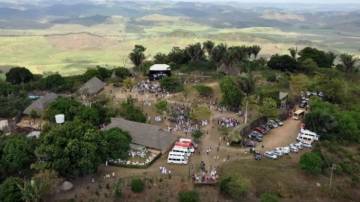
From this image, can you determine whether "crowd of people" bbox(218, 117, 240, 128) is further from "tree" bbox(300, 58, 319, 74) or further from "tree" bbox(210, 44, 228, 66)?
"tree" bbox(300, 58, 319, 74)

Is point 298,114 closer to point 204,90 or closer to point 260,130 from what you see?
point 260,130

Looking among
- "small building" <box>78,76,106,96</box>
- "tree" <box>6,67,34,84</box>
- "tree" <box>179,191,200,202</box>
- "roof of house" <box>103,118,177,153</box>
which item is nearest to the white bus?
"roof of house" <box>103,118,177,153</box>

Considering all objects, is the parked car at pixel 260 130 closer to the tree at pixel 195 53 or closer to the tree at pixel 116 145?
the tree at pixel 116 145

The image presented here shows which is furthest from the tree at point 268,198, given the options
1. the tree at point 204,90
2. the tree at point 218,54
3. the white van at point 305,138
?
the tree at point 218,54

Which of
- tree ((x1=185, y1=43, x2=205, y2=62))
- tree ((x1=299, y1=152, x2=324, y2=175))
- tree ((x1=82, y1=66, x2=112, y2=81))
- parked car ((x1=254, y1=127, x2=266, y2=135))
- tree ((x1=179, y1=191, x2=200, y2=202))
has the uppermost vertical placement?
tree ((x1=185, y1=43, x2=205, y2=62))

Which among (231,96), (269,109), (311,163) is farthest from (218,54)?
(311,163)

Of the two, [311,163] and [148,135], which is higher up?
[148,135]

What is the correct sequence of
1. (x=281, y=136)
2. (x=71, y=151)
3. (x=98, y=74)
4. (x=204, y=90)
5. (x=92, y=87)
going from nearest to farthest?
1. (x=71, y=151)
2. (x=281, y=136)
3. (x=204, y=90)
4. (x=92, y=87)
5. (x=98, y=74)

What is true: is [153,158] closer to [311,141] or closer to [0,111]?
[311,141]
